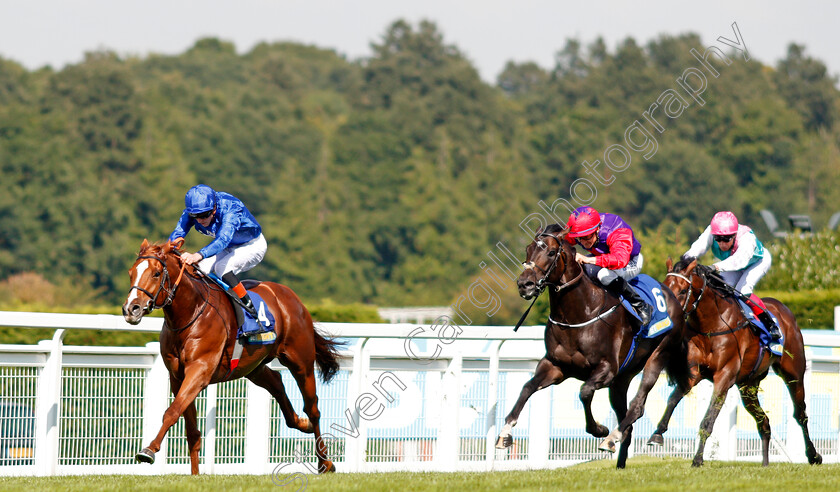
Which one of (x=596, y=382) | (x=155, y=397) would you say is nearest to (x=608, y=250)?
(x=596, y=382)

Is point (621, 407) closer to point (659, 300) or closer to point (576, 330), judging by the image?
point (659, 300)

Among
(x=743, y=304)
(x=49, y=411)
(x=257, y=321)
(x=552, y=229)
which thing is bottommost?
(x=49, y=411)

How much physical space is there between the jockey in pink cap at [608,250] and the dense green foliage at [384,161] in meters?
30.3

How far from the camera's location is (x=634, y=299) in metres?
7.37

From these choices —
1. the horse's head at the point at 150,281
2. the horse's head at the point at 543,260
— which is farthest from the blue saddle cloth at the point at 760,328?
the horse's head at the point at 150,281

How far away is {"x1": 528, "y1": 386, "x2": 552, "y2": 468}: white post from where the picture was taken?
27.4ft

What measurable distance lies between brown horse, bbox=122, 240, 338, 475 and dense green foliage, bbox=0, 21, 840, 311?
30.5m

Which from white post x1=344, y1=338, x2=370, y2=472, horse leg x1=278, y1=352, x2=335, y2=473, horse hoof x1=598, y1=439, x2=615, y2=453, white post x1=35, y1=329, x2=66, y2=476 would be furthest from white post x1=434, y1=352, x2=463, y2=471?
white post x1=35, y1=329, x2=66, y2=476

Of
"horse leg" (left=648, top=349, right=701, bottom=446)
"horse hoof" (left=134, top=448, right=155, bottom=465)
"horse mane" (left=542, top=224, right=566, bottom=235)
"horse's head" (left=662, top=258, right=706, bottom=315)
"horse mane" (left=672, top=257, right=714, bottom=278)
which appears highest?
"horse mane" (left=542, top=224, right=566, bottom=235)

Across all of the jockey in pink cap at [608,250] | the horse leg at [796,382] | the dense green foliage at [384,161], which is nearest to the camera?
the jockey in pink cap at [608,250]

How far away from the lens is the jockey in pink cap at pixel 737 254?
25.8ft

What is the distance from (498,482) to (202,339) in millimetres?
1871

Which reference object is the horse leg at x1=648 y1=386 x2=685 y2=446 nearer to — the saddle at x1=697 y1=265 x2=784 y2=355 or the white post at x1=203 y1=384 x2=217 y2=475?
the saddle at x1=697 y1=265 x2=784 y2=355

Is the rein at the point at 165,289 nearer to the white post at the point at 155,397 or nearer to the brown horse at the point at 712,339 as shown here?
the white post at the point at 155,397
